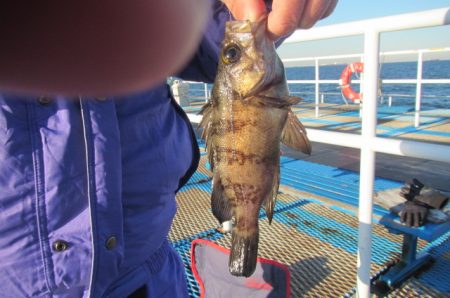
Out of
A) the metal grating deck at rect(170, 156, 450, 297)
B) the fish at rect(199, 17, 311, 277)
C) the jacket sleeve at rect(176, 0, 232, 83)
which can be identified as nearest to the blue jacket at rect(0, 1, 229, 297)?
the fish at rect(199, 17, 311, 277)

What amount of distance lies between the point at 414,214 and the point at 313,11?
200cm

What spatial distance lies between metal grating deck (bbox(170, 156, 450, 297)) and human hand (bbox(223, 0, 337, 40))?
1.82m

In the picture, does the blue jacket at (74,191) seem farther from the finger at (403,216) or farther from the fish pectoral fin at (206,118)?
the finger at (403,216)

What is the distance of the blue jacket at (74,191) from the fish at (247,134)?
0.25 metres

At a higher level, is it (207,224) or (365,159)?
(365,159)

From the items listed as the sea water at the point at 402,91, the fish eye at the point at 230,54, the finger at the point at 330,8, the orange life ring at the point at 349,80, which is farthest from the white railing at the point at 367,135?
the orange life ring at the point at 349,80

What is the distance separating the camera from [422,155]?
179 centimetres

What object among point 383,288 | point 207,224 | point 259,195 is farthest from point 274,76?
point 207,224

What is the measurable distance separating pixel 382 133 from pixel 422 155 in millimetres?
6323

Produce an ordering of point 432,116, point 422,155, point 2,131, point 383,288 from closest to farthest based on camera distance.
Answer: point 2,131 < point 422,155 < point 383,288 < point 432,116

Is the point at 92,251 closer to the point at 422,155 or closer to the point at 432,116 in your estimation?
the point at 422,155

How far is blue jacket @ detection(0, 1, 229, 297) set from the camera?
3.68 feet

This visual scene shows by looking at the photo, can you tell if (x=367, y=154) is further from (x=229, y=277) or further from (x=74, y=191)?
(x=74, y=191)

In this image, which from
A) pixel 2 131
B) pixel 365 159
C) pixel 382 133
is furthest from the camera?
pixel 382 133
